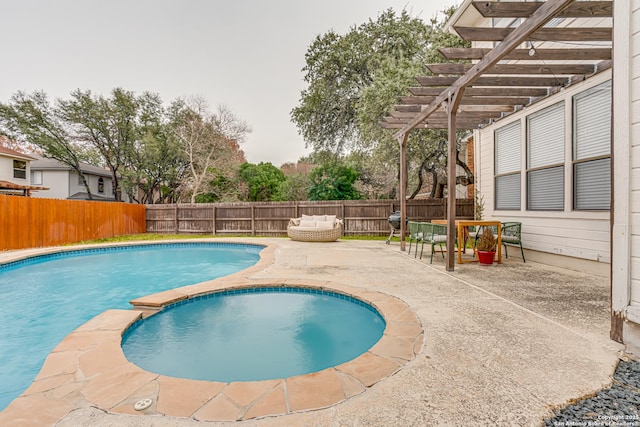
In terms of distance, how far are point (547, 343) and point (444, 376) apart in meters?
1.03

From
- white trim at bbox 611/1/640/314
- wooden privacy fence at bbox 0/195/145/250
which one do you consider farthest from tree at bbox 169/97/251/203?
white trim at bbox 611/1/640/314

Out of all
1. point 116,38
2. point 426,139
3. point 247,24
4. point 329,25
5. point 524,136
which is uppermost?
point 329,25

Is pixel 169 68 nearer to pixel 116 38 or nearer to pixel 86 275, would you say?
pixel 116 38

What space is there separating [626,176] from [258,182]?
20.7 meters

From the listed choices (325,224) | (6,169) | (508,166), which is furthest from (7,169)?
(508,166)

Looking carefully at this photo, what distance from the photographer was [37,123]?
16156 mm

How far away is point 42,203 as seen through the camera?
29.2ft

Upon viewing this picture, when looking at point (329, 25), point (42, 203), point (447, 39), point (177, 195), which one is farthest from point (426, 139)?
point (177, 195)

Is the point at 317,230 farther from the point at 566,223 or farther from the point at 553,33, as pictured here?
the point at 553,33

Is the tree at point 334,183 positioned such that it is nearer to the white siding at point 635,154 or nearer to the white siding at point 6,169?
the white siding at point 635,154

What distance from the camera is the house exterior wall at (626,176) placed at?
202 centimetres

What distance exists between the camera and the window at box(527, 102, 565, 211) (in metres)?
4.77

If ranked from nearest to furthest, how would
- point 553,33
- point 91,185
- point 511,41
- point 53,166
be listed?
1. point 511,41
2. point 553,33
3. point 53,166
4. point 91,185

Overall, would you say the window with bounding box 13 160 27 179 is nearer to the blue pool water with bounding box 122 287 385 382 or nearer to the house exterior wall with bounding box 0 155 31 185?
the house exterior wall with bounding box 0 155 31 185
